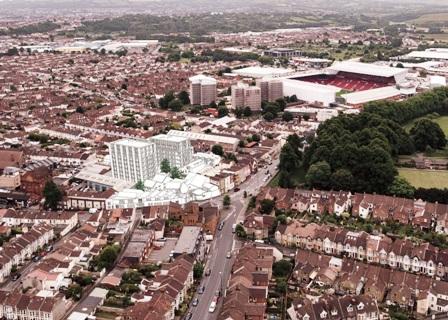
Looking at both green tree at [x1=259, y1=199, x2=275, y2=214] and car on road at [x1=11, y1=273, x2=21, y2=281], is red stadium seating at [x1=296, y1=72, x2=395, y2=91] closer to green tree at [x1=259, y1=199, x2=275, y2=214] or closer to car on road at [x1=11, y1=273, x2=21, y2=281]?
A: green tree at [x1=259, y1=199, x2=275, y2=214]

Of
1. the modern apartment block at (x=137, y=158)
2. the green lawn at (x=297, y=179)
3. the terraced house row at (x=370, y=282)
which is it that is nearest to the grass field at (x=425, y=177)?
the green lawn at (x=297, y=179)

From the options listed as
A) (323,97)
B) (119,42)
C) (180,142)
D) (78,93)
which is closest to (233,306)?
(180,142)

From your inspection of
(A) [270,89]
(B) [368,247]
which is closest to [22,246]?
(B) [368,247]

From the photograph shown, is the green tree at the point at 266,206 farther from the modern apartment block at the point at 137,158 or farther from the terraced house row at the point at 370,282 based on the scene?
the modern apartment block at the point at 137,158

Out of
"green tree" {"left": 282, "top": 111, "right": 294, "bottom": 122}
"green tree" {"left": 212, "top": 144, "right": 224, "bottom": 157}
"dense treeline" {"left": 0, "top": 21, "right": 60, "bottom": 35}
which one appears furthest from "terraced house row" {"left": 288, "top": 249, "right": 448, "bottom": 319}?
"dense treeline" {"left": 0, "top": 21, "right": 60, "bottom": 35}

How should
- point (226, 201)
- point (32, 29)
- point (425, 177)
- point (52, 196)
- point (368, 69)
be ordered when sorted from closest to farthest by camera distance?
point (52, 196)
point (226, 201)
point (425, 177)
point (368, 69)
point (32, 29)

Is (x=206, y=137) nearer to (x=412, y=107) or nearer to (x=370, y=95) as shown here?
(x=412, y=107)
